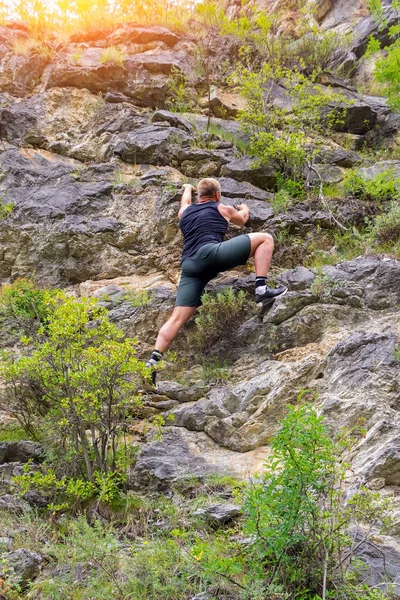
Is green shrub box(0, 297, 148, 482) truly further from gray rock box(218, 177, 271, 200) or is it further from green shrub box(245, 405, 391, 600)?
gray rock box(218, 177, 271, 200)

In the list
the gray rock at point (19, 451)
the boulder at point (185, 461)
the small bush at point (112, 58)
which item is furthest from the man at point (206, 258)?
the small bush at point (112, 58)

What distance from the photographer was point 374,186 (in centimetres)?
795

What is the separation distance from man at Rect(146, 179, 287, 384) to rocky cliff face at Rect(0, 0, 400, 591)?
457 millimetres

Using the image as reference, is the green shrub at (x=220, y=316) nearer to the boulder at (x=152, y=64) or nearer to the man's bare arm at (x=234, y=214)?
the man's bare arm at (x=234, y=214)

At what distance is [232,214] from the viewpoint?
22.5 feet

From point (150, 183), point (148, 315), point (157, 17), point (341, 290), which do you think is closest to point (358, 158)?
point (150, 183)

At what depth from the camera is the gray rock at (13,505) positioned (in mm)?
4328

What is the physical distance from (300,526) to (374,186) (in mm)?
6313

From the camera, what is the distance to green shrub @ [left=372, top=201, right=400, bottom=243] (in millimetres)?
7113

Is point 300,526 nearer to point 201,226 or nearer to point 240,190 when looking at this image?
point 201,226

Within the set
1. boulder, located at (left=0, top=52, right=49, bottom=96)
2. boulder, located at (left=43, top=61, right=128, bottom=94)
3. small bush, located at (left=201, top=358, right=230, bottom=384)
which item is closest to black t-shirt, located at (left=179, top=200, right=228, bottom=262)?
small bush, located at (left=201, top=358, right=230, bottom=384)

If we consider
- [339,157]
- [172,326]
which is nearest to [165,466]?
[172,326]

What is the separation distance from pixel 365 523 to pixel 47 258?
6.13 metres

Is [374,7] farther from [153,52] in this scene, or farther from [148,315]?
[148,315]
